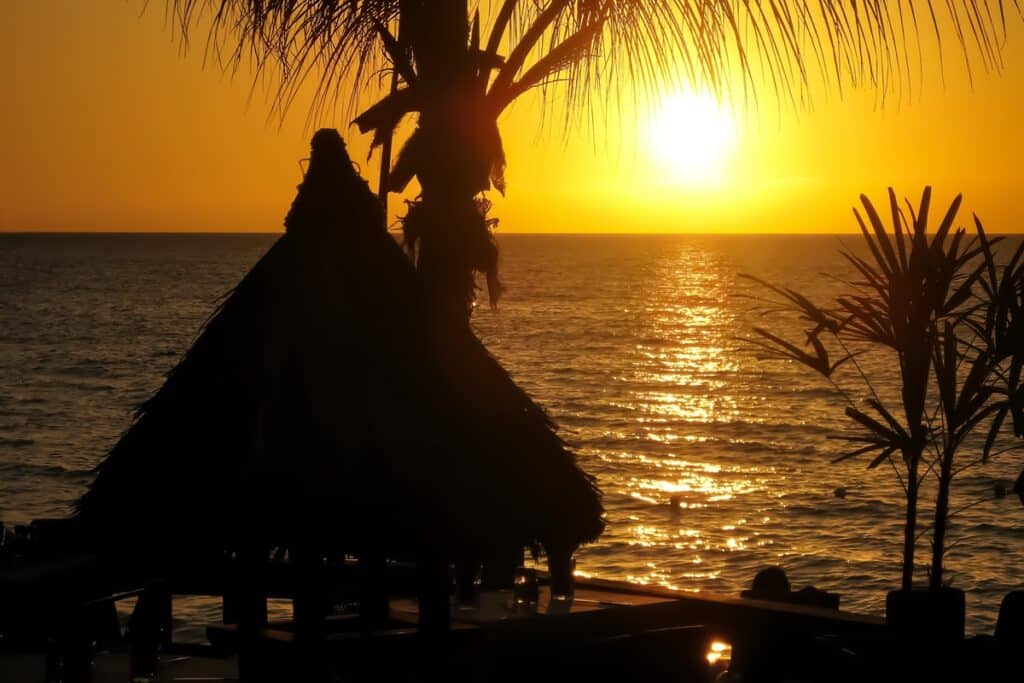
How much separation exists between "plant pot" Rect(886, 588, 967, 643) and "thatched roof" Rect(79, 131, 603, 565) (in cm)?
217

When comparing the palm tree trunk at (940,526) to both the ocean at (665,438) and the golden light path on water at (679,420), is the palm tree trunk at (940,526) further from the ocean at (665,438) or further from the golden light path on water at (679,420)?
the golden light path on water at (679,420)

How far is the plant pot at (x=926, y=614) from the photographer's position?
7473mm

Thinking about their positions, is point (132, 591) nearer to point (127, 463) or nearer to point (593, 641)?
point (127, 463)

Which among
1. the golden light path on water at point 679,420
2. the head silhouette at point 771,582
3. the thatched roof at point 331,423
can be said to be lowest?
the golden light path on water at point 679,420

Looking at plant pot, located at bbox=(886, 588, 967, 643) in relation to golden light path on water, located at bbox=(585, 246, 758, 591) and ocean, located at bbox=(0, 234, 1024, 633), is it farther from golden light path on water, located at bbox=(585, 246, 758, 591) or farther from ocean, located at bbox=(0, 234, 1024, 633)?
golden light path on water, located at bbox=(585, 246, 758, 591)

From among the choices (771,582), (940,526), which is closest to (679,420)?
(771,582)

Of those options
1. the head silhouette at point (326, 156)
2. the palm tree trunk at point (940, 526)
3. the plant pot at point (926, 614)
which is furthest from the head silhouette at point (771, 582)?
the head silhouette at point (326, 156)

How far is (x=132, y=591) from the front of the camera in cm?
748

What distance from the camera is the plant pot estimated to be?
7473 mm

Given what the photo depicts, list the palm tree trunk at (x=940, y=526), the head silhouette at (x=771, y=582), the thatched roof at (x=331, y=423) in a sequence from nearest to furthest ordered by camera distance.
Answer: the thatched roof at (x=331, y=423) → the palm tree trunk at (x=940, y=526) → the head silhouette at (x=771, y=582)

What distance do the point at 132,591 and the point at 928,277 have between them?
4.77 metres

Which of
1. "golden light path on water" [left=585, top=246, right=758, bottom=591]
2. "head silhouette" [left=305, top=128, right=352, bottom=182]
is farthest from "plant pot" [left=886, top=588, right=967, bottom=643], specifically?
"golden light path on water" [left=585, top=246, right=758, bottom=591]

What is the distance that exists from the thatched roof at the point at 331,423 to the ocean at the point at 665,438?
0.80 meters

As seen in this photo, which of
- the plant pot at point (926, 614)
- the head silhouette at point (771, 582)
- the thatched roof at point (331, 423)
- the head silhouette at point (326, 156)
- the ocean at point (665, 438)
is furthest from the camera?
the ocean at point (665, 438)
